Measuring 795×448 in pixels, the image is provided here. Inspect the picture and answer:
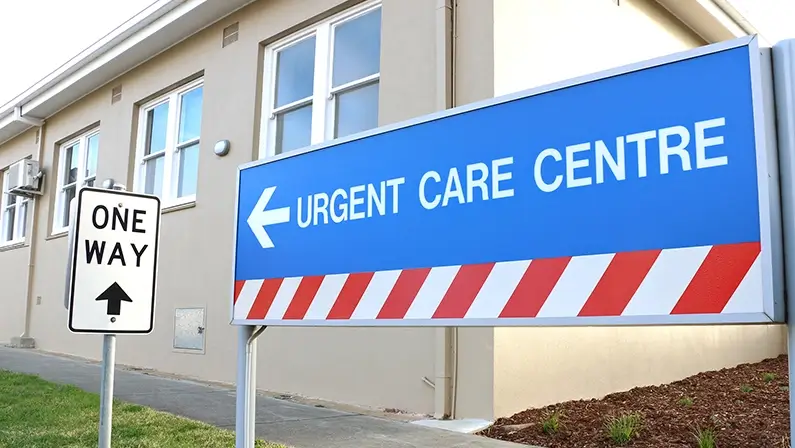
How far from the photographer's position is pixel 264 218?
3.04m

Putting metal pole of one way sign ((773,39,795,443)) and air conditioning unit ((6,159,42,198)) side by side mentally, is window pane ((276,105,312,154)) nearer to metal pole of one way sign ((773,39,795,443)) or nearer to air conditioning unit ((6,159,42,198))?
metal pole of one way sign ((773,39,795,443))

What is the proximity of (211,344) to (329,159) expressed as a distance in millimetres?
7046

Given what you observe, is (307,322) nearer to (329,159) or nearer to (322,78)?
(329,159)

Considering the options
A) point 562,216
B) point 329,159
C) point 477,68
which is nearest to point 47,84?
point 477,68

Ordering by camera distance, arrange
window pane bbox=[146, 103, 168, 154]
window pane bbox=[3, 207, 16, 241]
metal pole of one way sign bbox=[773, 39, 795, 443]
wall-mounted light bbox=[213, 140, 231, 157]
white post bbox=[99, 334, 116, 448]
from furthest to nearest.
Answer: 1. window pane bbox=[3, 207, 16, 241]
2. window pane bbox=[146, 103, 168, 154]
3. wall-mounted light bbox=[213, 140, 231, 157]
4. white post bbox=[99, 334, 116, 448]
5. metal pole of one way sign bbox=[773, 39, 795, 443]

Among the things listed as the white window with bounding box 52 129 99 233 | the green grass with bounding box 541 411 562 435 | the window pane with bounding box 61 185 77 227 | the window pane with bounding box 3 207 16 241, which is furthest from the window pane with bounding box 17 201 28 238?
the green grass with bounding box 541 411 562 435

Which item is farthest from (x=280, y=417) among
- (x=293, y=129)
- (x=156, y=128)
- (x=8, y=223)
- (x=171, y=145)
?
(x=8, y=223)

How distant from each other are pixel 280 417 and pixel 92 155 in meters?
9.60

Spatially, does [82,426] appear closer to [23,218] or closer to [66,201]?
[66,201]

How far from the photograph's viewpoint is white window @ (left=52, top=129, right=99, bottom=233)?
45.2ft

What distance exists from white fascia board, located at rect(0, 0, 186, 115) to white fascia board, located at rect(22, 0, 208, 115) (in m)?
0.04

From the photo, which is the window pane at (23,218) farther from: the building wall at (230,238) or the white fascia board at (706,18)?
the white fascia board at (706,18)

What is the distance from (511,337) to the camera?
622 centimetres

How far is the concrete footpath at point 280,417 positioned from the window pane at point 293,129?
3.07m
